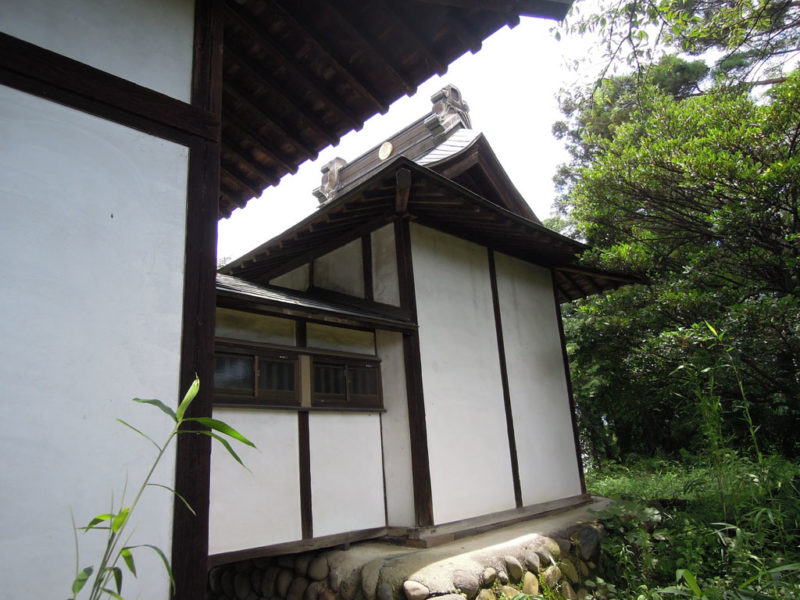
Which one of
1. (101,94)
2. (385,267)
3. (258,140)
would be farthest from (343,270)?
(101,94)

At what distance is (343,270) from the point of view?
24.4 feet

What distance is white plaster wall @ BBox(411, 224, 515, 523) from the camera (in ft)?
20.5

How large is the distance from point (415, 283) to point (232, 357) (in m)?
2.42

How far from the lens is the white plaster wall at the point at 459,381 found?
625 centimetres

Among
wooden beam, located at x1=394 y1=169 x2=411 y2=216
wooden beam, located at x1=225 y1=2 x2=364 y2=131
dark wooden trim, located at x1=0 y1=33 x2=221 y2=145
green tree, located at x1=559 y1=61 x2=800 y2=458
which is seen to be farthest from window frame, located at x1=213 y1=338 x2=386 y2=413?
green tree, located at x1=559 y1=61 x2=800 y2=458

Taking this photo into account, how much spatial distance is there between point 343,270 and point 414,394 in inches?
85.8

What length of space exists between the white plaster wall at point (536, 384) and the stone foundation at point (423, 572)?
52.1 inches

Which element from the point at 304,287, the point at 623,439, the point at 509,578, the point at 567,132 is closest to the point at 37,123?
the point at 509,578

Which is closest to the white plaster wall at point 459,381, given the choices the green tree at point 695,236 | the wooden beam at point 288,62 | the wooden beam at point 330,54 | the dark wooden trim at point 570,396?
the dark wooden trim at point 570,396

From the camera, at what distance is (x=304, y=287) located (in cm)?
805

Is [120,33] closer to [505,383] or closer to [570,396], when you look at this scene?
[505,383]

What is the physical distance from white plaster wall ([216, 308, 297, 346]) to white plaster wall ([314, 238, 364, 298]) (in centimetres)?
149

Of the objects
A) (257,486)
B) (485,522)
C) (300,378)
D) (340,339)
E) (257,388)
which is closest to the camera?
(257,486)

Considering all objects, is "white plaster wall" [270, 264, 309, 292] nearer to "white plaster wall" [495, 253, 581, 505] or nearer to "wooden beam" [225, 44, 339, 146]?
"white plaster wall" [495, 253, 581, 505]
